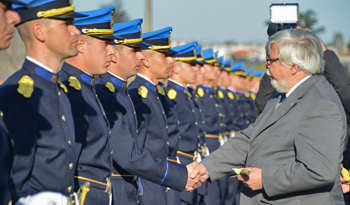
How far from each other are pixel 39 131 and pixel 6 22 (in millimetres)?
687

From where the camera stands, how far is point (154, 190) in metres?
4.44

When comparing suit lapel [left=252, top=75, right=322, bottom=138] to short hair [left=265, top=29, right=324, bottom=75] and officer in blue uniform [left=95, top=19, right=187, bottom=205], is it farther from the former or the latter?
officer in blue uniform [left=95, top=19, right=187, bottom=205]

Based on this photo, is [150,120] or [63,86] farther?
[150,120]

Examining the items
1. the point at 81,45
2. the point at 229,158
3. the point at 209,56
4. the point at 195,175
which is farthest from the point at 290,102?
the point at 209,56

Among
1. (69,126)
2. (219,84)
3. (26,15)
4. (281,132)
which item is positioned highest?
(26,15)

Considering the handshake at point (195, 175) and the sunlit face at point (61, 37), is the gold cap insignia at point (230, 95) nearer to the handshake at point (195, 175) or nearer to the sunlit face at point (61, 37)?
the handshake at point (195, 175)

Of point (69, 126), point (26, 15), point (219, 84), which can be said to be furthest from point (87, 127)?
point (219, 84)

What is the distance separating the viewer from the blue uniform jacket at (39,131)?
240 cm

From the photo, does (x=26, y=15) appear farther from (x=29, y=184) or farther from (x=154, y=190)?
(x=154, y=190)

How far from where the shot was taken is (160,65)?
496 cm

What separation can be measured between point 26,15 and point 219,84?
822 cm

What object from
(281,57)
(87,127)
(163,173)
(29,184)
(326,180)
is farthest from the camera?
(163,173)

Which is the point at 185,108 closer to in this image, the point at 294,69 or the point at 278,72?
the point at 278,72

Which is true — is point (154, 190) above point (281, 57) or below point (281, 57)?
below
